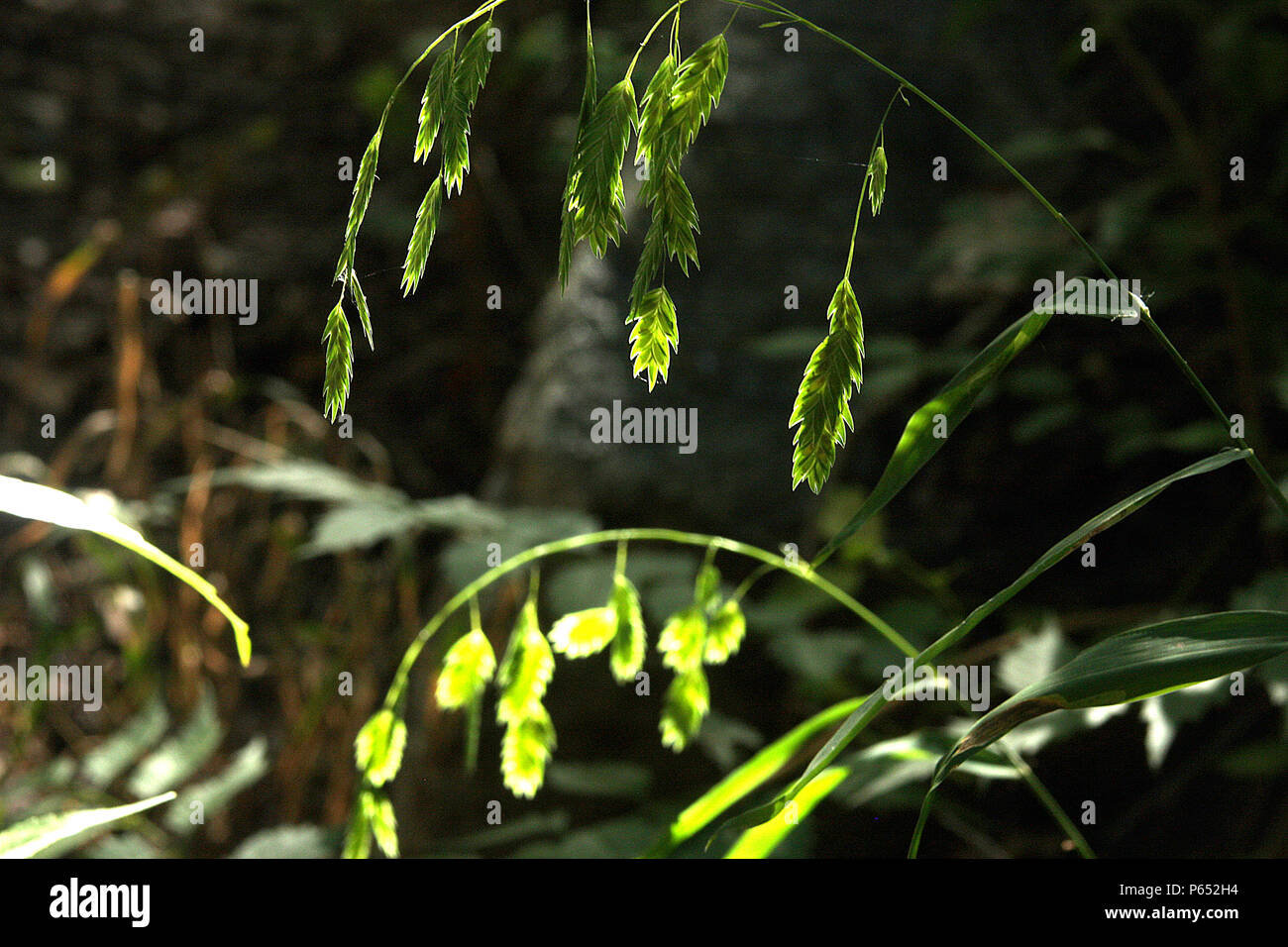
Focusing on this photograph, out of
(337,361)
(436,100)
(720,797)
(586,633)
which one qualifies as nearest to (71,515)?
(337,361)

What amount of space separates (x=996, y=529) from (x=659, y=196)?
1.28 m

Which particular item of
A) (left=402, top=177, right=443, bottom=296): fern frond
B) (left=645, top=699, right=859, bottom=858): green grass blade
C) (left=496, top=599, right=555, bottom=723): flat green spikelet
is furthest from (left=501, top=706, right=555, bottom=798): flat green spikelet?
(left=402, top=177, right=443, bottom=296): fern frond

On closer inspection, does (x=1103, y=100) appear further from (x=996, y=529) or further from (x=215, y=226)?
(x=215, y=226)

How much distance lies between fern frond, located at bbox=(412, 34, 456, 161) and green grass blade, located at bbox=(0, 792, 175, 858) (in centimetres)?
40

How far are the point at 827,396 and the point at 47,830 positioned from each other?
54 centimetres

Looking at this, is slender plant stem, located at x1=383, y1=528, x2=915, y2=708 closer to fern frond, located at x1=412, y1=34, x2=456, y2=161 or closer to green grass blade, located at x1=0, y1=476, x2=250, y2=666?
green grass blade, located at x1=0, y1=476, x2=250, y2=666

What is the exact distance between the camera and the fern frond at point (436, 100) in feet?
1.69

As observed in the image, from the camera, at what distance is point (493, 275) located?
2891 mm

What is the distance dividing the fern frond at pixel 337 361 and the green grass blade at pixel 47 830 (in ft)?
0.85

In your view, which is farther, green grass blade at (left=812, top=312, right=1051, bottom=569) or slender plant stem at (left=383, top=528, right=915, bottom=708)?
slender plant stem at (left=383, top=528, right=915, bottom=708)

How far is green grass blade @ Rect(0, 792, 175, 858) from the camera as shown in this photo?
0.58 m

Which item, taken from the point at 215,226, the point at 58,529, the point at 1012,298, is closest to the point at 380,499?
the point at 58,529

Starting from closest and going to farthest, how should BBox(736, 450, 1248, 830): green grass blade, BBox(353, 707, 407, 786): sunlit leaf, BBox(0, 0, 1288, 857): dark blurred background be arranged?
BBox(736, 450, 1248, 830): green grass blade < BBox(353, 707, 407, 786): sunlit leaf < BBox(0, 0, 1288, 857): dark blurred background

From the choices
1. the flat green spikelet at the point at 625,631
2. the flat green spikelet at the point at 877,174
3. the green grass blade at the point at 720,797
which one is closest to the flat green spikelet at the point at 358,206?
the flat green spikelet at the point at 877,174
